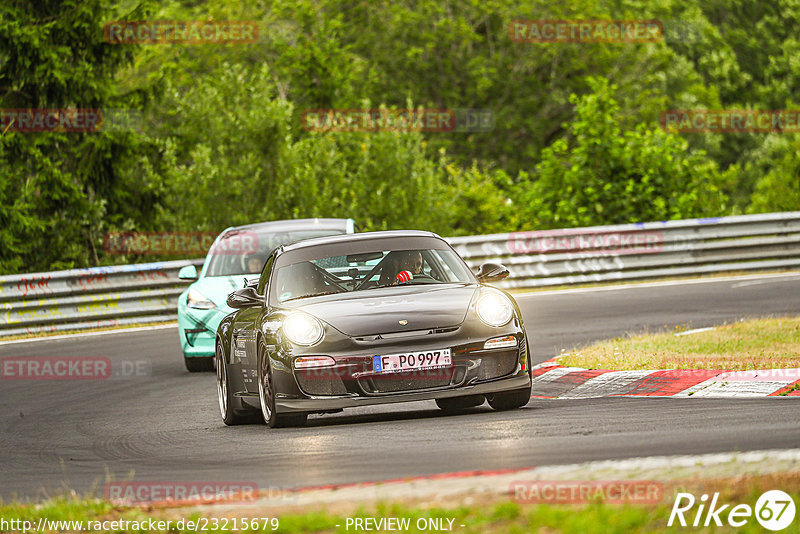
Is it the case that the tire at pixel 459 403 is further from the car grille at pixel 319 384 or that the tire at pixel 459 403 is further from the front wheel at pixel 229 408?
the front wheel at pixel 229 408

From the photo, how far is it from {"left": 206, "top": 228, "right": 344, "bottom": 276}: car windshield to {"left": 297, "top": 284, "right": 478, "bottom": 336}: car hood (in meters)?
5.75

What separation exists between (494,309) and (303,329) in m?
1.32


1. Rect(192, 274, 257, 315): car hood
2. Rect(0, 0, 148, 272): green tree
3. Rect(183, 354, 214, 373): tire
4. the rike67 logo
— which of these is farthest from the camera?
Rect(0, 0, 148, 272): green tree

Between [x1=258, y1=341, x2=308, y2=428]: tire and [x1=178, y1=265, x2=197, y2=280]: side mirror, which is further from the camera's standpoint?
[x1=178, y1=265, x2=197, y2=280]: side mirror

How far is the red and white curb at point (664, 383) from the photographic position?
1009cm

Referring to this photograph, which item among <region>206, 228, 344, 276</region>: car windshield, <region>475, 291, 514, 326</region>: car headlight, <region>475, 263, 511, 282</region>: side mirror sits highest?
<region>475, 263, 511, 282</region>: side mirror

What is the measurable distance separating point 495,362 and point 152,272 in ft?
45.4

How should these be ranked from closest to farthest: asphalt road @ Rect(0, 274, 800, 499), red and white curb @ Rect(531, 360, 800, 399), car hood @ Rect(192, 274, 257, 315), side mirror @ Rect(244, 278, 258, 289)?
asphalt road @ Rect(0, 274, 800, 499) → red and white curb @ Rect(531, 360, 800, 399) → side mirror @ Rect(244, 278, 258, 289) → car hood @ Rect(192, 274, 257, 315)

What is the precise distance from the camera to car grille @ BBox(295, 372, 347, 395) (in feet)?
30.3

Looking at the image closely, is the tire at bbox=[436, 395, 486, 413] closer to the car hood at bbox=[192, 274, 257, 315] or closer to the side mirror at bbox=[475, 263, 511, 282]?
the side mirror at bbox=[475, 263, 511, 282]

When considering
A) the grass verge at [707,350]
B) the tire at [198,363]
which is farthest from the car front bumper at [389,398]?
the tire at [198,363]

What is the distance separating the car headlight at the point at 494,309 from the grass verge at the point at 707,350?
2170mm

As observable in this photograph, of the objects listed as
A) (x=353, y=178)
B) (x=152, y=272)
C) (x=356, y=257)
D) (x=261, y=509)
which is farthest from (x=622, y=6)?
(x=261, y=509)

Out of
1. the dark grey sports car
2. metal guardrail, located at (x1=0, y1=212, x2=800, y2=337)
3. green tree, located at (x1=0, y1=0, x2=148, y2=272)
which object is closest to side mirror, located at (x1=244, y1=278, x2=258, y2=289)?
the dark grey sports car
